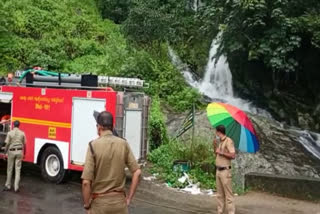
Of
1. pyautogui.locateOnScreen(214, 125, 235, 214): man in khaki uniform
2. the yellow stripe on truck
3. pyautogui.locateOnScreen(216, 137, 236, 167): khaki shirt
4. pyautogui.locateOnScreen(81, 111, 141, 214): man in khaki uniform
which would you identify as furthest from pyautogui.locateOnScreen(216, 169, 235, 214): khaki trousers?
the yellow stripe on truck

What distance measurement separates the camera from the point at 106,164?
4.73m

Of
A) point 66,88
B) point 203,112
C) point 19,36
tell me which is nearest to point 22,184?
point 66,88

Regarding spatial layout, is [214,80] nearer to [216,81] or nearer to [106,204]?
[216,81]

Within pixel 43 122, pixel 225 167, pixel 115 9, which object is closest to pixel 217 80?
pixel 115 9

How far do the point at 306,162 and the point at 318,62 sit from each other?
7.94 meters

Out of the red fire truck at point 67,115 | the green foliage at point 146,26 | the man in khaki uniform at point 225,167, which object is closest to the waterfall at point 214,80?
the green foliage at point 146,26

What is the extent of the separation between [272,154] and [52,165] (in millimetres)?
7204

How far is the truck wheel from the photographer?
11.8 m

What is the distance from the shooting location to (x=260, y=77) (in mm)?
23594

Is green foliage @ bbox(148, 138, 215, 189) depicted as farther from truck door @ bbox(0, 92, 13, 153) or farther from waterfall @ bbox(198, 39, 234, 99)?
waterfall @ bbox(198, 39, 234, 99)

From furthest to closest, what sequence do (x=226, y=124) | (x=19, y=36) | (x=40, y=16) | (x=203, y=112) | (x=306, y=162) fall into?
1. (x=40, y=16)
2. (x=19, y=36)
3. (x=203, y=112)
4. (x=306, y=162)
5. (x=226, y=124)

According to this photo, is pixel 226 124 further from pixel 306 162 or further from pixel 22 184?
pixel 306 162

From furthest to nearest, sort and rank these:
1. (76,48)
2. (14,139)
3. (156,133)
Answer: (76,48) → (156,133) → (14,139)

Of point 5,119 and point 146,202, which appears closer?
point 146,202
